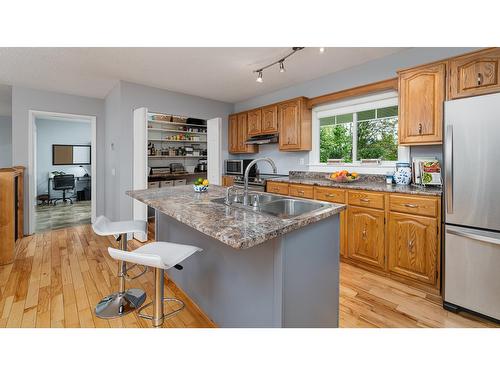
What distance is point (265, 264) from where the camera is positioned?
4.29 feet

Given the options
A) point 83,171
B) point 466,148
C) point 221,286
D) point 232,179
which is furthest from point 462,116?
point 83,171

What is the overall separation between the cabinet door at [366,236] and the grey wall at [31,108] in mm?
4692

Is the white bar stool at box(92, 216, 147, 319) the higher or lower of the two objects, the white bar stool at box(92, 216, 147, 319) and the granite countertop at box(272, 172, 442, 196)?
the lower

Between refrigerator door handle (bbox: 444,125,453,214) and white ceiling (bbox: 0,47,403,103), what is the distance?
1418 mm

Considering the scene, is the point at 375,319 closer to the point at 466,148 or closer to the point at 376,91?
the point at 466,148

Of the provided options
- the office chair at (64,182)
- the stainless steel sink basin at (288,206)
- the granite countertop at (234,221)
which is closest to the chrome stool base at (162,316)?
the granite countertop at (234,221)

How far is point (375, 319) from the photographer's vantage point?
184 cm

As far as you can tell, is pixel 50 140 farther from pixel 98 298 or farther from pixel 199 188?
pixel 199 188

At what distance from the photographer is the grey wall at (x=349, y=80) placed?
2.65 m

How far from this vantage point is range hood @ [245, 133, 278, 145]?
4105mm

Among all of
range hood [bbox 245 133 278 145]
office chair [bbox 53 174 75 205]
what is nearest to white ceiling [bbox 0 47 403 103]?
range hood [bbox 245 133 278 145]

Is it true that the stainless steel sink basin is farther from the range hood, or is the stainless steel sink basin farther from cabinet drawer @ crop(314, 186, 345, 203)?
the range hood

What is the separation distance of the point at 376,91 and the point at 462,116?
1.38 metres

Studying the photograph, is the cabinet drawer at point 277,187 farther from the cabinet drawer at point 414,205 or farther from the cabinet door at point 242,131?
the cabinet drawer at point 414,205
